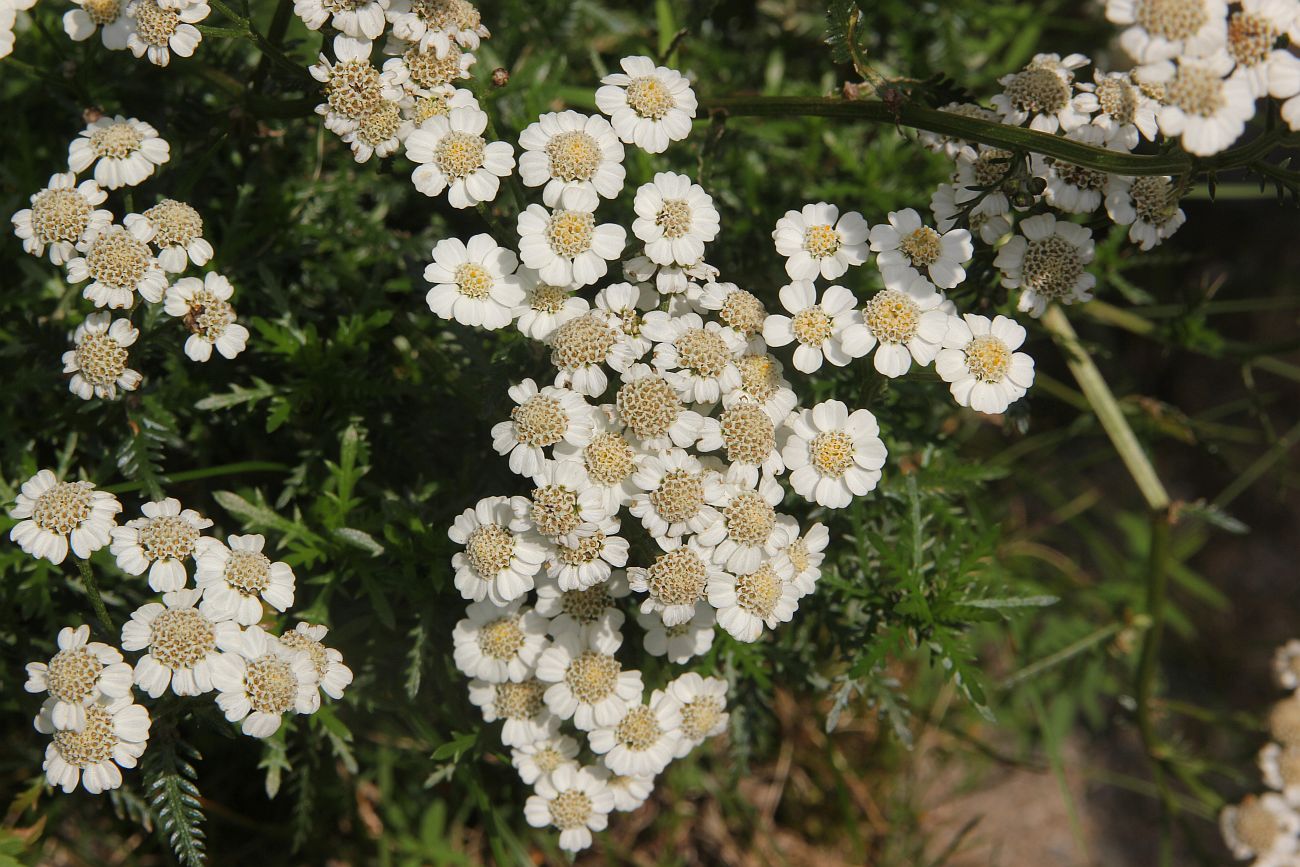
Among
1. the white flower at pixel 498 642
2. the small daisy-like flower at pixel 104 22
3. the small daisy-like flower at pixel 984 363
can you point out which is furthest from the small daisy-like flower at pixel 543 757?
the small daisy-like flower at pixel 104 22

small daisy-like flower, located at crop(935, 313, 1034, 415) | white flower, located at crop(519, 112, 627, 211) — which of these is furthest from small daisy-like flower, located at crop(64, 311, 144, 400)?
small daisy-like flower, located at crop(935, 313, 1034, 415)

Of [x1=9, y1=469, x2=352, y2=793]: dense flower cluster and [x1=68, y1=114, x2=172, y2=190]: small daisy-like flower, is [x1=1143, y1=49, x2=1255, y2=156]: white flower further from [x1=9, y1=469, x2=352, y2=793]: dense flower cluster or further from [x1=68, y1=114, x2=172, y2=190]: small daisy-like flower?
[x1=68, y1=114, x2=172, y2=190]: small daisy-like flower

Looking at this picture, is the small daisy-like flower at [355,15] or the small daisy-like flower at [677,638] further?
the small daisy-like flower at [677,638]

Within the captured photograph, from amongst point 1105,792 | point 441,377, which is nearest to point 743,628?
point 441,377

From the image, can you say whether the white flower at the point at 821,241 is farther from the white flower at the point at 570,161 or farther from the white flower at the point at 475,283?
the white flower at the point at 475,283

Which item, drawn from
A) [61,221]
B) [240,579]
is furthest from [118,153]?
[240,579]

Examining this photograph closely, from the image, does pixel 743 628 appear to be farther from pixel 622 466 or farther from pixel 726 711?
pixel 726 711
